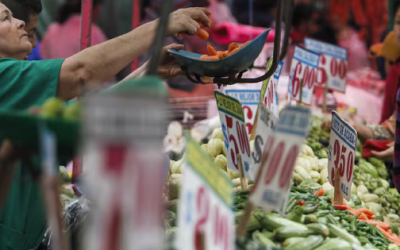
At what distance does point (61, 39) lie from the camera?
4883 millimetres

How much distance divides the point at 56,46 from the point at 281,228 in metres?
3.49

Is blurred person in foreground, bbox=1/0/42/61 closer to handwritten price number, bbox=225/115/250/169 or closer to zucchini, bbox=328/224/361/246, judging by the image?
handwritten price number, bbox=225/115/250/169

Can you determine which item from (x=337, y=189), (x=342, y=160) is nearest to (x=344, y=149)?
(x=342, y=160)

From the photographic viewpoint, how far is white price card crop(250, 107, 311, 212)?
144 cm

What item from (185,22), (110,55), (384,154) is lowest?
(384,154)

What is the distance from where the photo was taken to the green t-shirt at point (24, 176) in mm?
1994

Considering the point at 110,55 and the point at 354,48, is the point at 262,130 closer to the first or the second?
the point at 110,55

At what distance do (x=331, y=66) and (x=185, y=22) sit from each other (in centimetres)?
274

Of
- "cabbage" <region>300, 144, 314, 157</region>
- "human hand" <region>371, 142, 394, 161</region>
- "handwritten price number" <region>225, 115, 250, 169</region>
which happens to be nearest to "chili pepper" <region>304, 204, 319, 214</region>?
"handwritten price number" <region>225, 115, 250, 169</region>

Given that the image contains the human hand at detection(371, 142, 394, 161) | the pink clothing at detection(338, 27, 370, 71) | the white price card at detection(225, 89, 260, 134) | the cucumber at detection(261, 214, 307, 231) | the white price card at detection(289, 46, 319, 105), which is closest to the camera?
the cucumber at detection(261, 214, 307, 231)

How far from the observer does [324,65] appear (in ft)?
14.9

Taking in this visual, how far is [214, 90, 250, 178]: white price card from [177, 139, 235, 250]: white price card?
70 cm

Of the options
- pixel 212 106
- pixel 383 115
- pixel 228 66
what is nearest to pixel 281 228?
pixel 228 66

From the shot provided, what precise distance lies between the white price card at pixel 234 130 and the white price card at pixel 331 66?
2.52m
